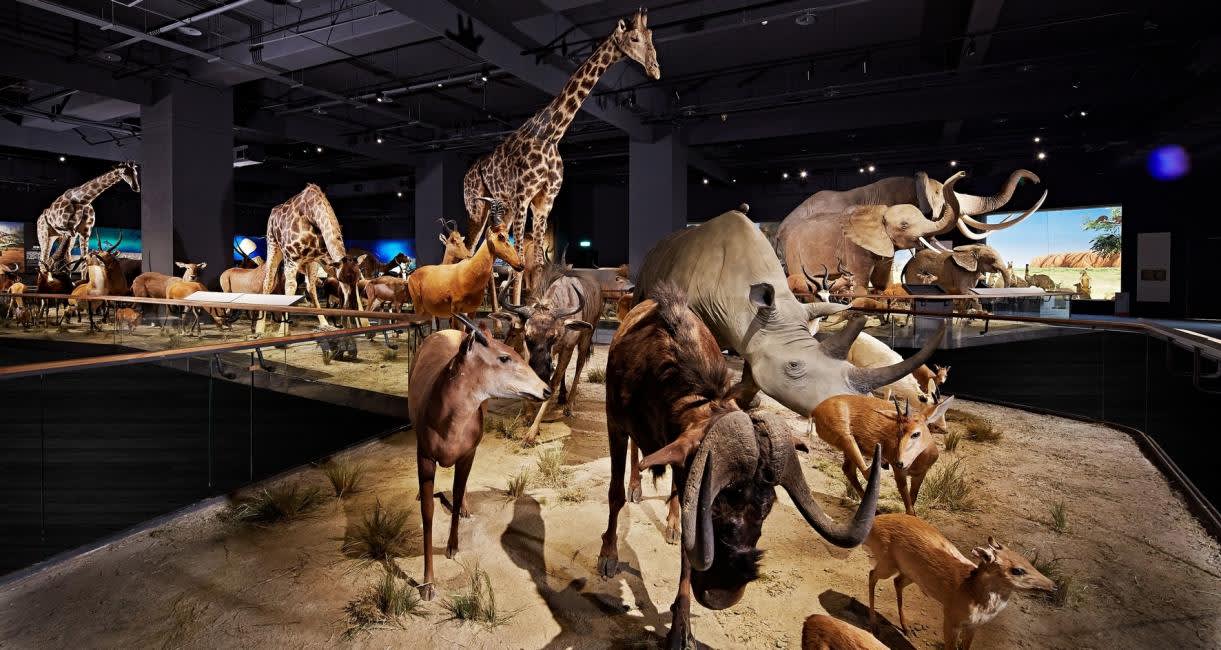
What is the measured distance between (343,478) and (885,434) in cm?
324

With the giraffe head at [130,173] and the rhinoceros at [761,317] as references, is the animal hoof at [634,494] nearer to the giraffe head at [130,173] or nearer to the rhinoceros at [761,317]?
the rhinoceros at [761,317]

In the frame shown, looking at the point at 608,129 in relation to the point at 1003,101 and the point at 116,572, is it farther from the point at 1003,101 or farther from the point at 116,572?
the point at 116,572

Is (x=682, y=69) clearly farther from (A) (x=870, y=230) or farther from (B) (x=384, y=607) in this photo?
(B) (x=384, y=607)

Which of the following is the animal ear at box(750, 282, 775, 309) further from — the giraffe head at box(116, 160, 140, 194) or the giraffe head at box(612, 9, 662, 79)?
the giraffe head at box(116, 160, 140, 194)

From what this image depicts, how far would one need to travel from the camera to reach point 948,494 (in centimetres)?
370

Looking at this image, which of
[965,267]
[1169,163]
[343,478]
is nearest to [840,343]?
[343,478]

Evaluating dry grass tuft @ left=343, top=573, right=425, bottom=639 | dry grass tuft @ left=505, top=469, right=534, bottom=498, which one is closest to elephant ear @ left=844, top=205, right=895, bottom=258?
dry grass tuft @ left=505, top=469, right=534, bottom=498

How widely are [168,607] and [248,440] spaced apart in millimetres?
1353

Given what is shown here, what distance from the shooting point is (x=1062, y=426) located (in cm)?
543

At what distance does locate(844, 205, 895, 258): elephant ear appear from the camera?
6.07 meters

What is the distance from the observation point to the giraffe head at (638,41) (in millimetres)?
6871

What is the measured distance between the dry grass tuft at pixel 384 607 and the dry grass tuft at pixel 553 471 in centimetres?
154

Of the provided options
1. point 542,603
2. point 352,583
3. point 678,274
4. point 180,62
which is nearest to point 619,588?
point 542,603

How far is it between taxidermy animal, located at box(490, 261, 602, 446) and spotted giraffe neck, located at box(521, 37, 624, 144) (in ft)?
7.92
